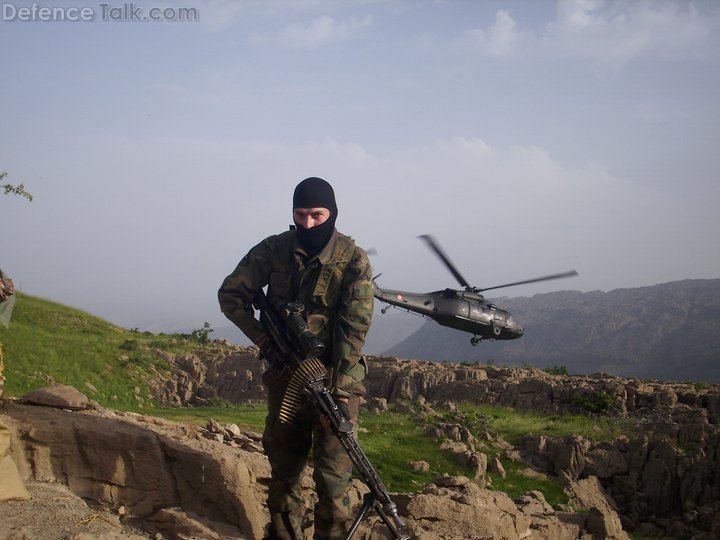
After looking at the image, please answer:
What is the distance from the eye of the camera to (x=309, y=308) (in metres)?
5.98

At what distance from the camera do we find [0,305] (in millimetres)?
6703

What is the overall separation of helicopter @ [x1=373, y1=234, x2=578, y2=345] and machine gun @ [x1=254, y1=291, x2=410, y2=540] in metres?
11.5

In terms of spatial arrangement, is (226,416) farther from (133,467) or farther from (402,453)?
(133,467)

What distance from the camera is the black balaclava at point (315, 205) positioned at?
5891 millimetres

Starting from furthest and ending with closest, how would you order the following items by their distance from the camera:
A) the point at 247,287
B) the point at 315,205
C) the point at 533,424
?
1. the point at 533,424
2. the point at 247,287
3. the point at 315,205

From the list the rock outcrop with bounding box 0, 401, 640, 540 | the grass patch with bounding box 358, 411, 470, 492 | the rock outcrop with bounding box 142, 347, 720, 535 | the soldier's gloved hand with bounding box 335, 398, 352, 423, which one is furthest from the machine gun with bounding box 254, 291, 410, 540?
the rock outcrop with bounding box 142, 347, 720, 535

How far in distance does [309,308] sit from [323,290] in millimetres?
213

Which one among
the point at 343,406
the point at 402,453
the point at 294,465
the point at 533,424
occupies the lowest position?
the point at 533,424

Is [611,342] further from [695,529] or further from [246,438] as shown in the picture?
[246,438]

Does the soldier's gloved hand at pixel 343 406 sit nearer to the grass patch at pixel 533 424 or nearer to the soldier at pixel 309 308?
the soldier at pixel 309 308

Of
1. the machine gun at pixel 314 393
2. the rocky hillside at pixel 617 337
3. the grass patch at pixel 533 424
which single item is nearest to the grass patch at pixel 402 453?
the grass patch at pixel 533 424

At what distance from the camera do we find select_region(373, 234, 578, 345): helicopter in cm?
1766

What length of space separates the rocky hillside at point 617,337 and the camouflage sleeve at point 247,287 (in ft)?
145

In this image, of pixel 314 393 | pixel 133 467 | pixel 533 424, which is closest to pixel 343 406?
pixel 314 393
